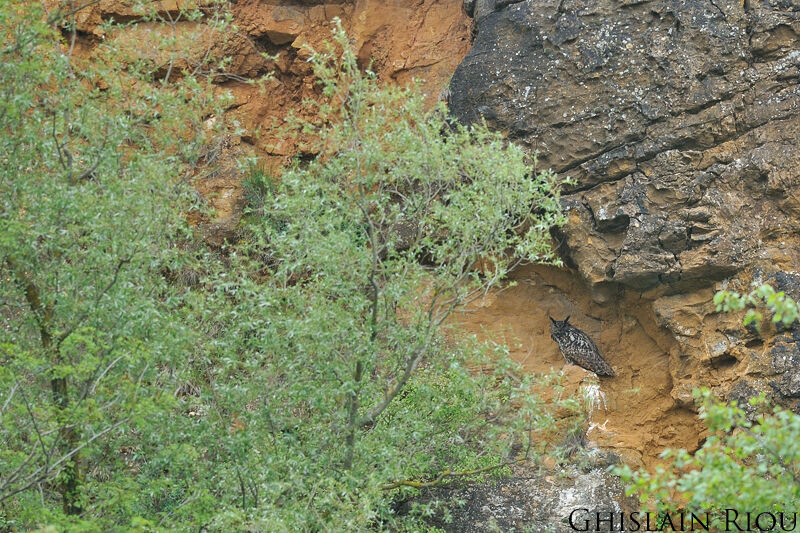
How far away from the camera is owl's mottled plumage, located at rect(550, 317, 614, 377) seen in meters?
11.7

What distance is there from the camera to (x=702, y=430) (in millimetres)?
11188

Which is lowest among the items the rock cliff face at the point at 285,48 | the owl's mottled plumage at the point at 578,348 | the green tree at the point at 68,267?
the owl's mottled plumage at the point at 578,348

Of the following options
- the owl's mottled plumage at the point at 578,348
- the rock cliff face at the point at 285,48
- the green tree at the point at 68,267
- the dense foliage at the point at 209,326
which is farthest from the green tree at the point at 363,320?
the rock cliff face at the point at 285,48

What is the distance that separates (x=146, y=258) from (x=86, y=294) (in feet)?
1.92

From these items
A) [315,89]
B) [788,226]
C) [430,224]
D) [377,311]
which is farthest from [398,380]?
[315,89]

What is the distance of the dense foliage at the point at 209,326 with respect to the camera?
7668mm

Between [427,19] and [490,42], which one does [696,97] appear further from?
[427,19]

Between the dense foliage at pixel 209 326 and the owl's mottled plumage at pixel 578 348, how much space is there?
273 centimetres

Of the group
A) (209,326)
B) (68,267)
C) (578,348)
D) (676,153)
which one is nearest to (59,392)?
(68,267)

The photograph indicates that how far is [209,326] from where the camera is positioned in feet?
30.8

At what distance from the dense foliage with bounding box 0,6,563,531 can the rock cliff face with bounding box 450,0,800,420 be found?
2697mm

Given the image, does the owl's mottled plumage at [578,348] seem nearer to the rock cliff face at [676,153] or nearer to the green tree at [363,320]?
the rock cliff face at [676,153]

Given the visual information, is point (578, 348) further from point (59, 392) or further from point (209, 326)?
point (59, 392)

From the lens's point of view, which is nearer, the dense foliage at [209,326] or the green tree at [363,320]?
the dense foliage at [209,326]
